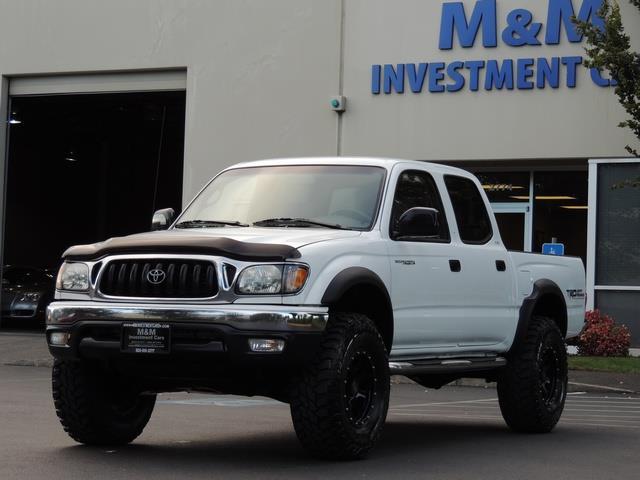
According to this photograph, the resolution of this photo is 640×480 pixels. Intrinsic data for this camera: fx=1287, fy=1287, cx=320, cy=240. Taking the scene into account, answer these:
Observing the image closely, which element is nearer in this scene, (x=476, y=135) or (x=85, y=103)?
(x=476, y=135)

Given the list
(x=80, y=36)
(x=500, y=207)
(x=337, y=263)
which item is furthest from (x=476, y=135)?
(x=337, y=263)

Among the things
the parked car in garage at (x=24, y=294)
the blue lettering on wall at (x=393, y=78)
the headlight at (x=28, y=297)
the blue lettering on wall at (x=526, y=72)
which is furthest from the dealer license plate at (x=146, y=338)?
the headlight at (x=28, y=297)

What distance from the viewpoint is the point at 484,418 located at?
1210 centimetres

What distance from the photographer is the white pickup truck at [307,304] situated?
7793 mm

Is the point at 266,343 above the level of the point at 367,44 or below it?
below

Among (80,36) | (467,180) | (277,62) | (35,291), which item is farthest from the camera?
(35,291)

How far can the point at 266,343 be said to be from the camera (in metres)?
7.68

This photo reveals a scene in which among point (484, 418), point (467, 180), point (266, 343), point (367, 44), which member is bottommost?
point (484, 418)

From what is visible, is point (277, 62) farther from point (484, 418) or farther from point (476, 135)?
point (484, 418)

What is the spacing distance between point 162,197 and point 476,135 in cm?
2080

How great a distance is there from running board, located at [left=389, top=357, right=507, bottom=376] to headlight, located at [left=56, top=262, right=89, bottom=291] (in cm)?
211

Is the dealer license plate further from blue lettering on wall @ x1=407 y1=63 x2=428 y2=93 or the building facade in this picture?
blue lettering on wall @ x1=407 y1=63 x2=428 y2=93

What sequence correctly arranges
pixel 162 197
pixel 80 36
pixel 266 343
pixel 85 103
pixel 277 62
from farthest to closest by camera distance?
pixel 162 197
pixel 85 103
pixel 80 36
pixel 277 62
pixel 266 343

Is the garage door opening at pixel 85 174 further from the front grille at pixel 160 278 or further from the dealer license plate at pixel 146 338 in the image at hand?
the dealer license plate at pixel 146 338
